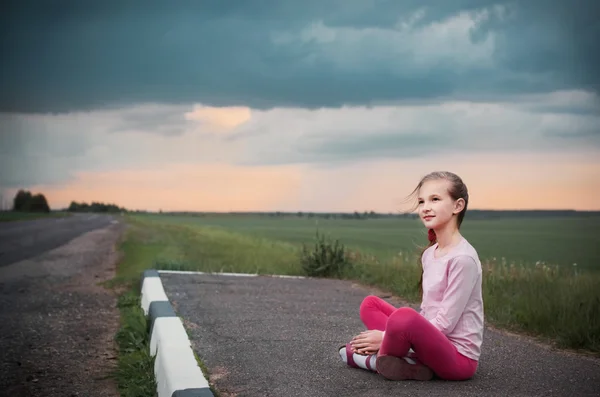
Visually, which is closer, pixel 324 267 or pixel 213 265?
pixel 324 267

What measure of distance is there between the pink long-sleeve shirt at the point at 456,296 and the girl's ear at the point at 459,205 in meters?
0.17

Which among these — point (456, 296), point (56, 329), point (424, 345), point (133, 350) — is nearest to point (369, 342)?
point (424, 345)

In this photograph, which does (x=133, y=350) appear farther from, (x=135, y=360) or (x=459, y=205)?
(x=459, y=205)

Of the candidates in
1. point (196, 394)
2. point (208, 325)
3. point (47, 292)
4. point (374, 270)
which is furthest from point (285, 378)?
point (47, 292)

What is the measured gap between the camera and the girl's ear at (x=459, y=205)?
383 centimetres

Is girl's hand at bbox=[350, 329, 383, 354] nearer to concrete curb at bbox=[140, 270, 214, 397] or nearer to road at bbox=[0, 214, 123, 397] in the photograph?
concrete curb at bbox=[140, 270, 214, 397]

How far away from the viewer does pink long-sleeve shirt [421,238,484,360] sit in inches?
145

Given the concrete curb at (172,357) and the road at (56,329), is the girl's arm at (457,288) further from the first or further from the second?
the road at (56,329)

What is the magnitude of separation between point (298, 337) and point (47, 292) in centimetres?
558

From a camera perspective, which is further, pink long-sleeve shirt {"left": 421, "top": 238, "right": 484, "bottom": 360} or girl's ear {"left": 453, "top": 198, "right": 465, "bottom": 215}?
girl's ear {"left": 453, "top": 198, "right": 465, "bottom": 215}

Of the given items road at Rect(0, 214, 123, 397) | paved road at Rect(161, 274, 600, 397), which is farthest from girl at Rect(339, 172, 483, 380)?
road at Rect(0, 214, 123, 397)

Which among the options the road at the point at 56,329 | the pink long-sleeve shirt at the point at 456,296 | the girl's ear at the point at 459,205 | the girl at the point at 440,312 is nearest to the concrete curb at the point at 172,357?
the road at the point at 56,329

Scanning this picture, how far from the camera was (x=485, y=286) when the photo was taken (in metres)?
7.76

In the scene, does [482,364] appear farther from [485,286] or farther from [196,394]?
[485,286]
